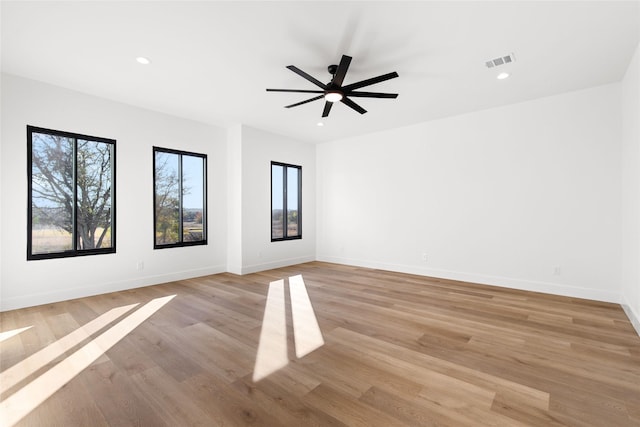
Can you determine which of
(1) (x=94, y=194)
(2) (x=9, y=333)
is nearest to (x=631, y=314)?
(2) (x=9, y=333)

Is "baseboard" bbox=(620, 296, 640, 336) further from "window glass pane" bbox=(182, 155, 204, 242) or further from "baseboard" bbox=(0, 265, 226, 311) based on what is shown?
"window glass pane" bbox=(182, 155, 204, 242)

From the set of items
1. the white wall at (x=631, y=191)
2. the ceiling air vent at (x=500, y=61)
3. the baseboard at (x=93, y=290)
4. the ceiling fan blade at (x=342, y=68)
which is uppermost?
the ceiling air vent at (x=500, y=61)

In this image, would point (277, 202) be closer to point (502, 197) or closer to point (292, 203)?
point (292, 203)

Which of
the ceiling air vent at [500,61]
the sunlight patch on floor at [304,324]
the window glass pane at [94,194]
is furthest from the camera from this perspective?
the window glass pane at [94,194]

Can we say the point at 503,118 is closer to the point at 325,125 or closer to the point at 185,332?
the point at 325,125

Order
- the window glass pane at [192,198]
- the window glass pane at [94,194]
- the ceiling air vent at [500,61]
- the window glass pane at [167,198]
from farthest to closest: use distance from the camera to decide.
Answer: the window glass pane at [192,198], the window glass pane at [167,198], the window glass pane at [94,194], the ceiling air vent at [500,61]

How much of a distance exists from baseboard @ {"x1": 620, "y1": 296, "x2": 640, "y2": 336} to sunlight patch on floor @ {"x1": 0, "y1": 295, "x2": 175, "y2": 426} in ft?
16.6

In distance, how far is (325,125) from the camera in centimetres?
586

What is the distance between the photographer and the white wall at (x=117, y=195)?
12.1 ft

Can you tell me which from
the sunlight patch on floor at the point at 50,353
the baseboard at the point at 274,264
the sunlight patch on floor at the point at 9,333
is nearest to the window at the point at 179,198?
the baseboard at the point at 274,264

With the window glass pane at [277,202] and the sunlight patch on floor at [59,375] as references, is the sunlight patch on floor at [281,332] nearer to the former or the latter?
the sunlight patch on floor at [59,375]

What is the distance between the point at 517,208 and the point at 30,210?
6978mm

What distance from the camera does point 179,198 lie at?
538 centimetres

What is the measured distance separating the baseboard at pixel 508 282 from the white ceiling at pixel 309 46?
2.83m
